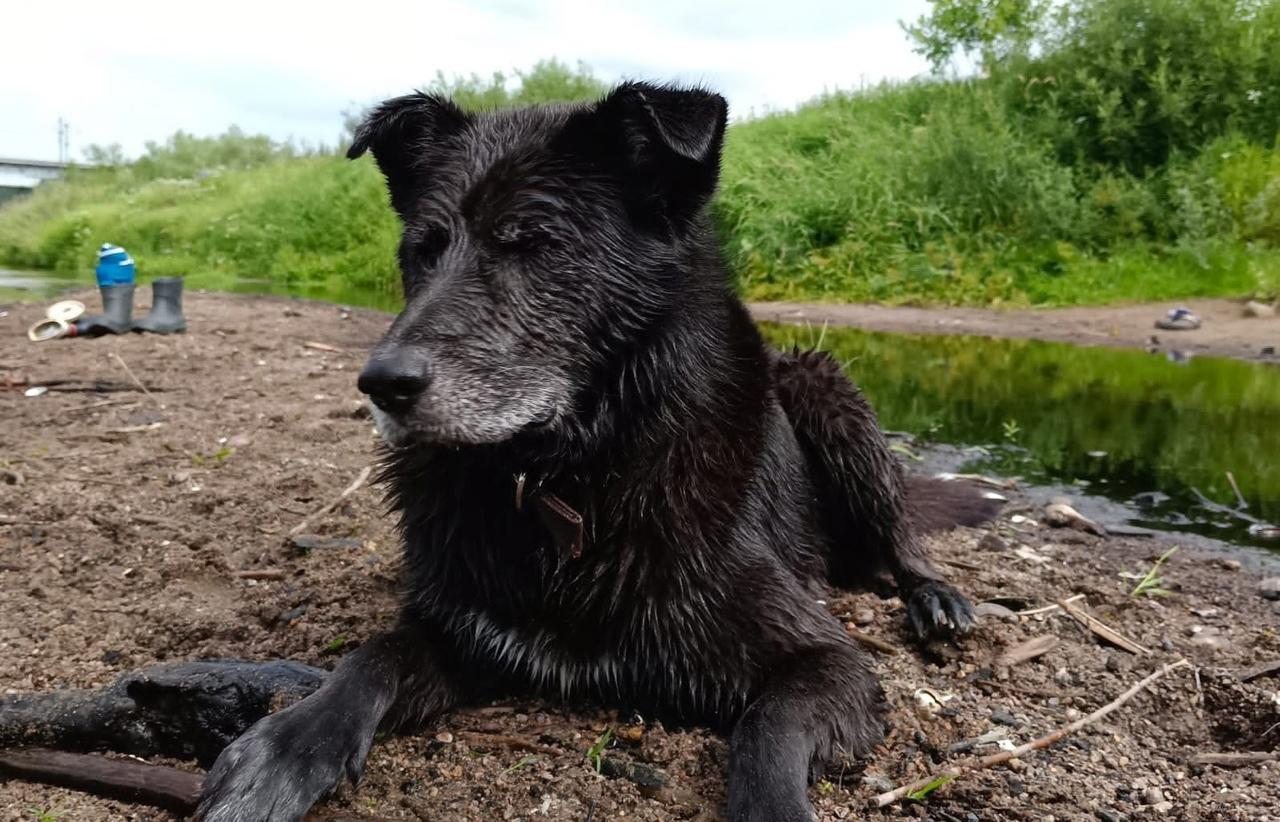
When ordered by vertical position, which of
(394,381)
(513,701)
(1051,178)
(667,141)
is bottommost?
(513,701)

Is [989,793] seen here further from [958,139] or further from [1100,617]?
[958,139]

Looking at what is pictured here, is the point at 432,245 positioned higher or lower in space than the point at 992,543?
higher

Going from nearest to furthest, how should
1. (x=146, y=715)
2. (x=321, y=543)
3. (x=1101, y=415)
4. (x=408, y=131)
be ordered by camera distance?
1. (x=146, y=715)
2. (x=408, y=131)
3. (x=321, y=543)
4. (x=1101, y=415)

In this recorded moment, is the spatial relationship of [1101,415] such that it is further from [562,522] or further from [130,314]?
[130,314]

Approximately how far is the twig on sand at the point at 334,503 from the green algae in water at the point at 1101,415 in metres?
3.42

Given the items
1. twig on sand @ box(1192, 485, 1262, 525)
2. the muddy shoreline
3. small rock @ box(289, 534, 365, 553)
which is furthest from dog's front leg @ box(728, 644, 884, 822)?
the muddy shoreline

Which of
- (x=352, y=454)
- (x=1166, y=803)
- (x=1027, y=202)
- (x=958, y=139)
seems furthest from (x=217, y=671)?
(x=958, y=139)

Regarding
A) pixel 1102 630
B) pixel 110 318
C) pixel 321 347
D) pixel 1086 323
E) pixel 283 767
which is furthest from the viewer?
pixel 1086 323

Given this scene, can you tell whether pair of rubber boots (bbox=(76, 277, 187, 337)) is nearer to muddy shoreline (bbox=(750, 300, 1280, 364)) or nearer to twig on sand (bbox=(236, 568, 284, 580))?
twig on sand (bbox=(236, 568, 284, 580))

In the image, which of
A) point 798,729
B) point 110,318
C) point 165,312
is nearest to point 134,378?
point 110,318

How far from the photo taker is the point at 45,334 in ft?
25.7

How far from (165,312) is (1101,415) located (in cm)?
759

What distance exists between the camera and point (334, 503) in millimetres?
4051

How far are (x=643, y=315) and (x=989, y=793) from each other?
4.43 ft
